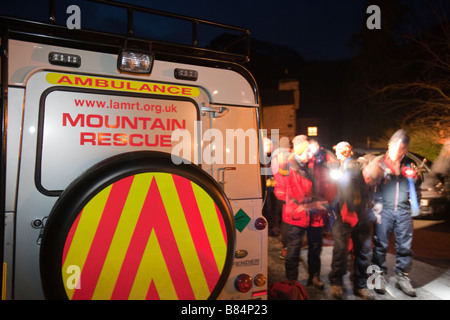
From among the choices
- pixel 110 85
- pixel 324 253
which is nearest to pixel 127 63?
pixel 110 85

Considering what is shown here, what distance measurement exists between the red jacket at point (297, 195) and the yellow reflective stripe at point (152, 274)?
229cm

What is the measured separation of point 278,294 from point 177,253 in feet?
5.34

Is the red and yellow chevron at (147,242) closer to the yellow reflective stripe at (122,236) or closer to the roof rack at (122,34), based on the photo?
the yellow reflective stripe at (122,236)

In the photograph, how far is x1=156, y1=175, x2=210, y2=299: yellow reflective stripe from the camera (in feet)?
6.02

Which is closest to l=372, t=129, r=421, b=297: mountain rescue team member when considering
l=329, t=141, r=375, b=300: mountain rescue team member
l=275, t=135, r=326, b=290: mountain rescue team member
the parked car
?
l=329, t=141, r=375, b=300: mountain rescue team member

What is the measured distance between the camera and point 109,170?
1.68 metres

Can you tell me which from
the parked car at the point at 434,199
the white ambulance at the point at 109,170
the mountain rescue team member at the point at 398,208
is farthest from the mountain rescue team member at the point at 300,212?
the parked car at the point at 434,199

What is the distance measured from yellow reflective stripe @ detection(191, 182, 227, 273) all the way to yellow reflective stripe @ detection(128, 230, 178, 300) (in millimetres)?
343

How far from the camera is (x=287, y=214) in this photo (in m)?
3.84

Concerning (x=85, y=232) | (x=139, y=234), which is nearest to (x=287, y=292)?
(x=139, y=234)

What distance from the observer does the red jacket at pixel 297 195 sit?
3.75 m

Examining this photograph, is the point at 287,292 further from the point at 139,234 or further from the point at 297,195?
the point at 139,234

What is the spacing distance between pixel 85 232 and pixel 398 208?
12.5ft
